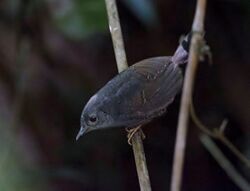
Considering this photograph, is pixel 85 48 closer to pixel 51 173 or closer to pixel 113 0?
pixel 51 173

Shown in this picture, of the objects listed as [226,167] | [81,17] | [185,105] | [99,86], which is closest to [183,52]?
[226,167]

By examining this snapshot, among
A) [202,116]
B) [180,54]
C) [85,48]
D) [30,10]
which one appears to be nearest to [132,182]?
[202,116]

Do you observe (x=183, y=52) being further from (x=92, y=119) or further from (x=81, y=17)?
(x=81, y=17)

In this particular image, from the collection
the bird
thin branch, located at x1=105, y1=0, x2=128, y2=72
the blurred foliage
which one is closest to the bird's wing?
the bird

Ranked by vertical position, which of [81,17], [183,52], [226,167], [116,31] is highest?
[81,17]

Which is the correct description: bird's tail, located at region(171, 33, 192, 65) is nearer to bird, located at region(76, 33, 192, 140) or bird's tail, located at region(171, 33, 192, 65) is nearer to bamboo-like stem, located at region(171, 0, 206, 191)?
bird, located at region(76, 33, 192, 140)

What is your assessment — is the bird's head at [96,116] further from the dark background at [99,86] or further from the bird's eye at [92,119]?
the dark background at [99,86]

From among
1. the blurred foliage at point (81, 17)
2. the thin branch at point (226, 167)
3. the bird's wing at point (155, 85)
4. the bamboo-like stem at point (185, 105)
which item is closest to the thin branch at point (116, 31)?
the bird's wing at point (155, 85)
